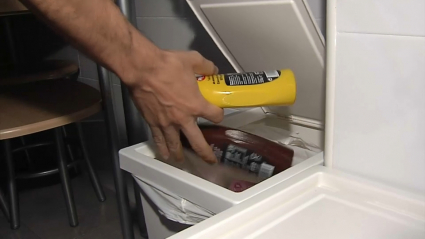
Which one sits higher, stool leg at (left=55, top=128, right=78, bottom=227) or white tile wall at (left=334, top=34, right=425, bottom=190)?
white tile wall at (left=334, top=34, right=425, bottom=190)

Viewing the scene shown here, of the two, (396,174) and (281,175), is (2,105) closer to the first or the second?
(281,175)

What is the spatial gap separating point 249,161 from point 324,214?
0.21 metres

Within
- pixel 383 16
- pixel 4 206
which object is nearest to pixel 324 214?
pixel 383 16

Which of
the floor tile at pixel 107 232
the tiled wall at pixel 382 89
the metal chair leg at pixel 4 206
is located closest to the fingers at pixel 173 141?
the tiled wall at pixel 382 89

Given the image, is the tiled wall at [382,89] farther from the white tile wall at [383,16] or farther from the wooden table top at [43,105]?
the wooden table top at [43,105]

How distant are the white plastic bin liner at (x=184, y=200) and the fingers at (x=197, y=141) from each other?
0.09 metres

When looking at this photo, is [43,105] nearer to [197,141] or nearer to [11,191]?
[11,191]

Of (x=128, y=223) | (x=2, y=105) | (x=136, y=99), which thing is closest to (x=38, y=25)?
(x=2, y=105)

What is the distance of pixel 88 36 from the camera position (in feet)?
1.90

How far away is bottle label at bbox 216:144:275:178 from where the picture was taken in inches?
28.2

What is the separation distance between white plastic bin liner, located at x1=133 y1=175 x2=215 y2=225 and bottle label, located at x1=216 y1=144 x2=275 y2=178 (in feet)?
0.39

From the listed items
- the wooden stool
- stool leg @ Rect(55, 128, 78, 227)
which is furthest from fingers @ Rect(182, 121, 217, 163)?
stool leg @ Rect(55, 128, 78, 227)

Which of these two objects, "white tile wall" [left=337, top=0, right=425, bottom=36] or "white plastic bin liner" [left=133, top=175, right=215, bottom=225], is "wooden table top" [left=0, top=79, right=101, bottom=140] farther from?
"white tile wall" [left=337, top=0, right=425, bottom=36]

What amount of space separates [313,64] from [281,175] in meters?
0.22
